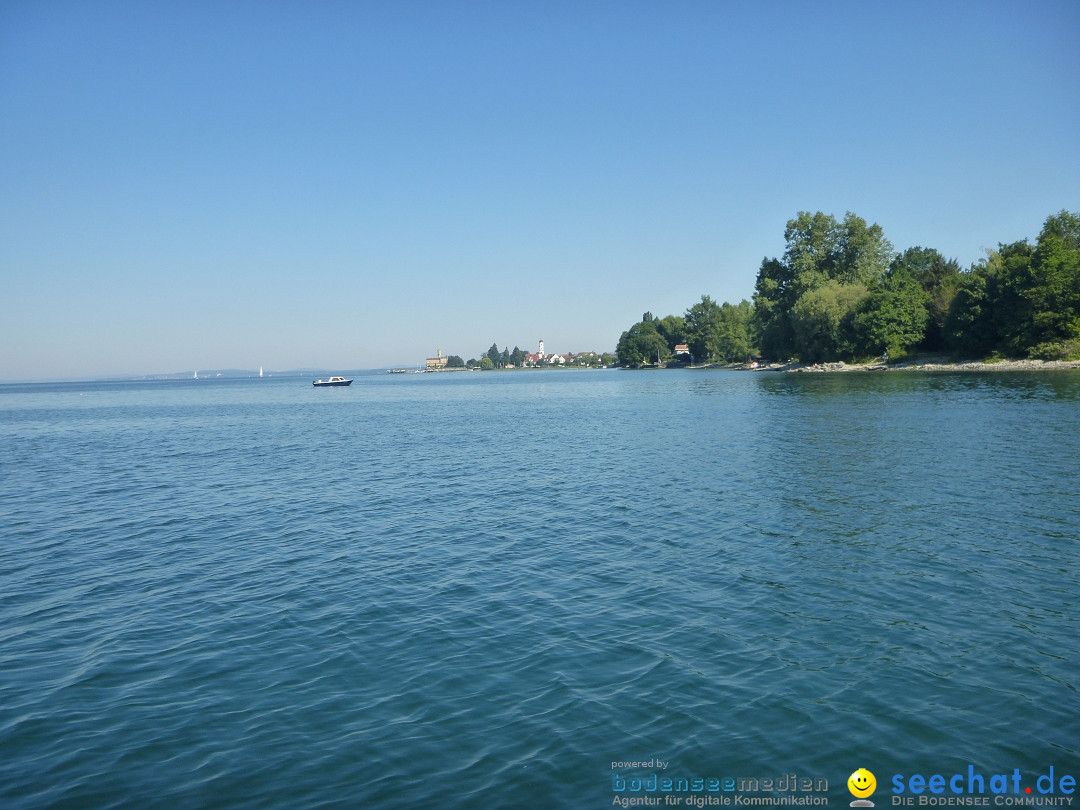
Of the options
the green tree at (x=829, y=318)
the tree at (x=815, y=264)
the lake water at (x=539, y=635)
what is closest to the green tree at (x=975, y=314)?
the green tree at (x=829, y=318)

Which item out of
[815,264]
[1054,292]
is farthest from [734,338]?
[1054,292]

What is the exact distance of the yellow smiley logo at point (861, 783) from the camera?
6.86 metres

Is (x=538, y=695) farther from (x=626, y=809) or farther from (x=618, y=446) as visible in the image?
(x=618, y=446)

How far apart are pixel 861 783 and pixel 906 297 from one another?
103695mm

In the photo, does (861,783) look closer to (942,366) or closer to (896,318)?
(942,366)

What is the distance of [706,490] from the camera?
2219cm

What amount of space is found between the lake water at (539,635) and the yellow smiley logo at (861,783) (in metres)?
0.09

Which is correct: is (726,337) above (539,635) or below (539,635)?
above

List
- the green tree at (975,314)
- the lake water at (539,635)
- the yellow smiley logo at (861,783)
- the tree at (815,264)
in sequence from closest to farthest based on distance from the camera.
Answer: the yellow smiley logo at (861,783) < the lake water at (539,635) < the green tree at (975,314) < the tree at (815,264)

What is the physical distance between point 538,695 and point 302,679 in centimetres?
348

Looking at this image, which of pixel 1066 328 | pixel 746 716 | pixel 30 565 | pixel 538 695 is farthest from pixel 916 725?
pixel 1066 328

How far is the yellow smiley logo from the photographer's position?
270 inches

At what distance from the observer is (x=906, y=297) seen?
96.0m

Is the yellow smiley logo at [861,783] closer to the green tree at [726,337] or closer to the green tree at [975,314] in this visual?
the green tree at [975,314]
